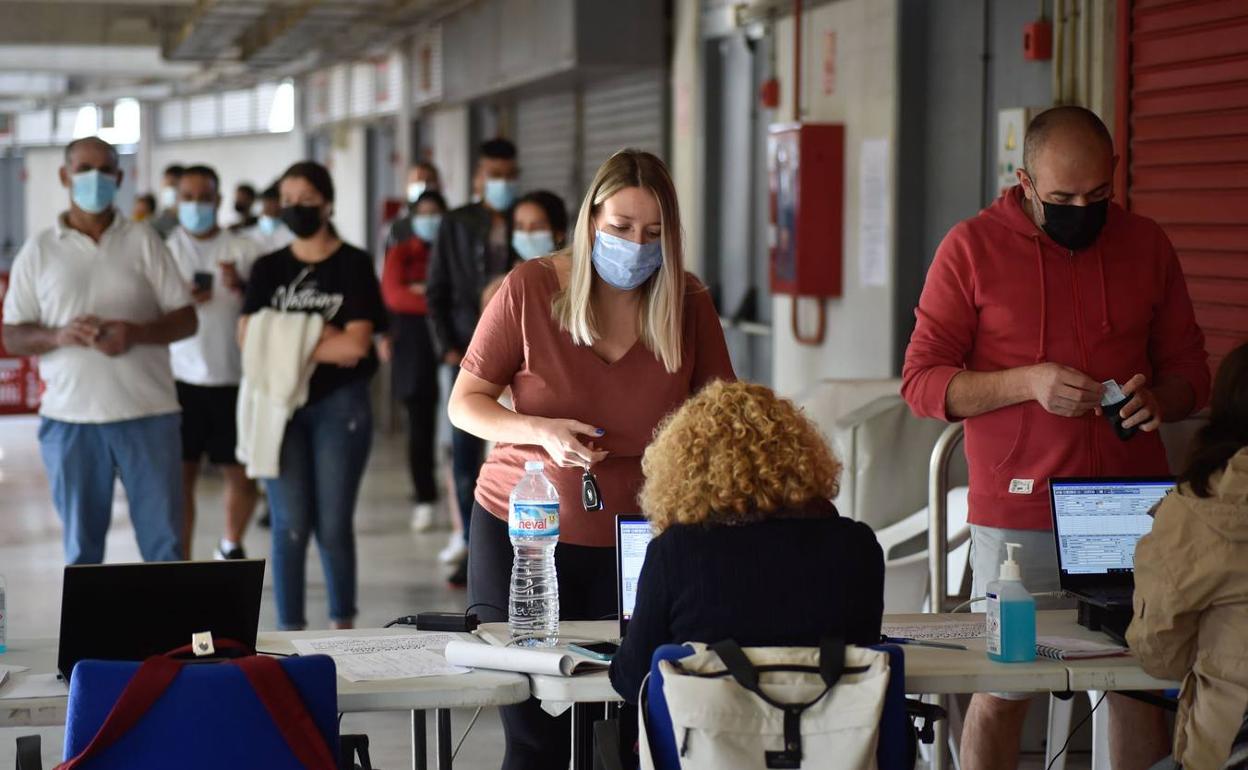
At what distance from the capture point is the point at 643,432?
10.8ft

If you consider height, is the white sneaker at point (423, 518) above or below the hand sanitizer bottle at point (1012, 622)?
below

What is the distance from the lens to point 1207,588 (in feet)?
8.90

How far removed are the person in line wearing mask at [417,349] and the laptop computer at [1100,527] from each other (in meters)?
5.49

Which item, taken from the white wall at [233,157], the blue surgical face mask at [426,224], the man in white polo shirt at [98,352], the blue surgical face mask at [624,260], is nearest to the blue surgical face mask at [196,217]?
the blue surgical face mask at [426,224]

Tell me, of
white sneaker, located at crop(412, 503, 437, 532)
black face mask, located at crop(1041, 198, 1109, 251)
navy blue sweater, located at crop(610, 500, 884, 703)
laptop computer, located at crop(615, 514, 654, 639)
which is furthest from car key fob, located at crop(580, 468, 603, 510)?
white sneaker, located at crop(412, 503, 437, 532)

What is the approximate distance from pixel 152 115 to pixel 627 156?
70.4 feet

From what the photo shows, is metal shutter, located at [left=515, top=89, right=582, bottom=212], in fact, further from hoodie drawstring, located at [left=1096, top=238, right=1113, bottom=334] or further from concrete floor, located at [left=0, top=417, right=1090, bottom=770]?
hoodie drawstring, located at [left=1096, top=238, right=1113, bottom=334]

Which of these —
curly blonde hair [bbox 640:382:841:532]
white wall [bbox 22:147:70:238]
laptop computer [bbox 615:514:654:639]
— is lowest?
laptop computer [bbox 615:514:654:639]

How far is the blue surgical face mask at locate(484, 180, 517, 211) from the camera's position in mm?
6973

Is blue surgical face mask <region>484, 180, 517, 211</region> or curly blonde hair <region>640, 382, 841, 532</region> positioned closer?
curly blonde hair <region>640, 382, 841, 532</region>

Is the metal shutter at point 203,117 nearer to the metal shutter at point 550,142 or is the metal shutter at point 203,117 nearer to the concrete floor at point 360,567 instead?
the metal shutter at point 550,142

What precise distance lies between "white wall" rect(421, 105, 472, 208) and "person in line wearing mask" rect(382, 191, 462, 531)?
12.1 feet

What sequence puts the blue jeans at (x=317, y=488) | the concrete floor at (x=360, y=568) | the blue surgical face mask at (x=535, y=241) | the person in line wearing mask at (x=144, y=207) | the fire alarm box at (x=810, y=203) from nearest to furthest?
the concrete floor at (x=360, y=568)
the blue jeans at (x=317, y=488)
the blue surgical face mask at (x=535, y=241)
the fire alarm box at (x=810, y=203)
the person in line wearing mask at (x=144, y=207)

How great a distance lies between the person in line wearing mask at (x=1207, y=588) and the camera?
2688mm
